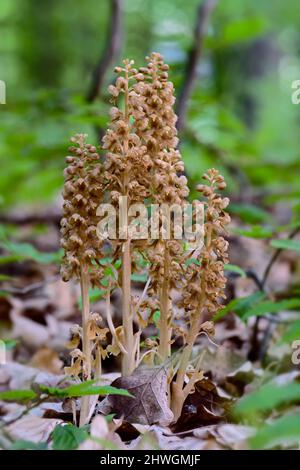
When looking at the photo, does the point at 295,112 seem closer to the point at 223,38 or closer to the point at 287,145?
the point at 287,145

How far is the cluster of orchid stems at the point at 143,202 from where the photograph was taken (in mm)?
1622

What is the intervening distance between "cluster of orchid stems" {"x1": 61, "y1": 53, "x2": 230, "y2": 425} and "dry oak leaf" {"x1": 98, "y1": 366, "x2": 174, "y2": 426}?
30mm

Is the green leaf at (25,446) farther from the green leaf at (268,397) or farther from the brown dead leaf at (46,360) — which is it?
the brown dead leaf at (46,360)

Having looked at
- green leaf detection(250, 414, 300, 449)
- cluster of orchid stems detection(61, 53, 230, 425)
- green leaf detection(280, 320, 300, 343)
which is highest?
cluster of orchid stems detection(61, 53, 230, 425)

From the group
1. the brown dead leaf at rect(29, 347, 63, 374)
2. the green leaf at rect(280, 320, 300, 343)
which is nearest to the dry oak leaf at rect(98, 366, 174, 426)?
the green leaf at rect(280, 320, 300, 343)

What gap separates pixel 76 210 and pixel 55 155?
10.0 feet

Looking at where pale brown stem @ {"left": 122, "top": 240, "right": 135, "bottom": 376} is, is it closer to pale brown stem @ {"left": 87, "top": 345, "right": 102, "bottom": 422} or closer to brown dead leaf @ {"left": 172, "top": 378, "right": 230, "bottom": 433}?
pale brown stem @ {"left": 87, "top": 345, "right": 102, "bottom": 422}

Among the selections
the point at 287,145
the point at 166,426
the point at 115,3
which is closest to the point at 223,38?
the point at 115,3

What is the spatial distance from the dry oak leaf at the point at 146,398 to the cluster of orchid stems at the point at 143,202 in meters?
0.03

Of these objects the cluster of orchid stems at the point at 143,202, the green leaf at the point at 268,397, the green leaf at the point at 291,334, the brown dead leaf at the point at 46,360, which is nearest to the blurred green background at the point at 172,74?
the brown dead leaf at the point at 46,360

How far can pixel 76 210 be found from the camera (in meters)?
1.64

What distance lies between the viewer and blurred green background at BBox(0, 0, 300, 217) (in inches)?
177

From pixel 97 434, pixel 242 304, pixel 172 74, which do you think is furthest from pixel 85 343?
pixel 172 74

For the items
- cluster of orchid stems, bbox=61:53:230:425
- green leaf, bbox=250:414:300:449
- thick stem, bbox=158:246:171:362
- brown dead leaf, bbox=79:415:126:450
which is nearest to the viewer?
green leaf, bbox=250:414:300:449
